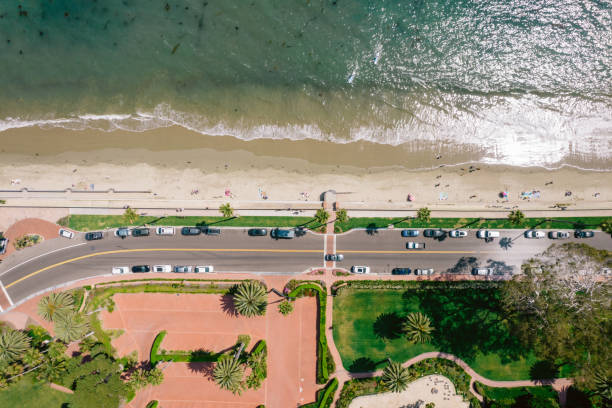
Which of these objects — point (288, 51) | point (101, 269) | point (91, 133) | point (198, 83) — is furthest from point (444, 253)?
point (91, 133)

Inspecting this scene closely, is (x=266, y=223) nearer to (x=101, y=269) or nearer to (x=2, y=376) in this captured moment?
(x=101, y=269)

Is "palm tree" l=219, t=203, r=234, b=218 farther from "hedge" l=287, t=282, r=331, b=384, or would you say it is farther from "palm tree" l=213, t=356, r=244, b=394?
"palm tree" l=213, t=356, r=244, b=394

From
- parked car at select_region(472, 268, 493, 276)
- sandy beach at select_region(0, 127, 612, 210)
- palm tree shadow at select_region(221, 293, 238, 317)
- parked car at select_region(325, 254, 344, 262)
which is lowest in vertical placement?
palm tree shadow at select_region(221, 293, 238, 317)

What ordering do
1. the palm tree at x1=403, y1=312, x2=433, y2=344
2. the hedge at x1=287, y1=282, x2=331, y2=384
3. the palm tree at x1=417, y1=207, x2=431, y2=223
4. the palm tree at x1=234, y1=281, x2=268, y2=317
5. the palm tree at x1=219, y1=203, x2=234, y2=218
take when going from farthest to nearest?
the hedge at x1=287, y1=282, x2=331, y2=384 → the palm tree at x1=219, y1=203, x2=234, y2=218 → the palm tree at x1=417, y1=207, x2=431, y2=223 → the palm tree at x1=234, y1=281, x2=268, y2=317 → the palm tree at x1=403, y1=312, x2=433, y2=344

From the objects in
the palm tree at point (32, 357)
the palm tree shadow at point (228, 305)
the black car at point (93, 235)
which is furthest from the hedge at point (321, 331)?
the palm tree at point (32, 357)

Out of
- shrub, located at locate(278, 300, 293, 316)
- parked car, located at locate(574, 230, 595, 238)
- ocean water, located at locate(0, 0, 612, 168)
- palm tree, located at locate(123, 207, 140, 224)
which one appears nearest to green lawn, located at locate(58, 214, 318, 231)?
palm tree, located at locate(123, 207, 140, 224)

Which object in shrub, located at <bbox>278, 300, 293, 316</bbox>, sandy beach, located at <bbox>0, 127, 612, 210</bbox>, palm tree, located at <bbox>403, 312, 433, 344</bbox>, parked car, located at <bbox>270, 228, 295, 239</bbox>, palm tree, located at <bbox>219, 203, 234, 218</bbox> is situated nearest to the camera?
palm tree, located at <bbox>403, 312, 433, 344</bbox>

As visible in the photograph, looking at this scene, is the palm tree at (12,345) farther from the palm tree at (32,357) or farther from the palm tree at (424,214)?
the palm tree at (424,214)
